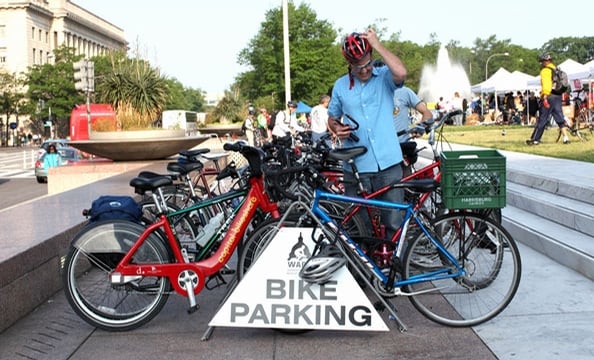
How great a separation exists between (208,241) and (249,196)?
416mm

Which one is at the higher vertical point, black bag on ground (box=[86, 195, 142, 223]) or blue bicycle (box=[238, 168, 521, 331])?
black bag on ground (box=[86, 195, 142, 223])

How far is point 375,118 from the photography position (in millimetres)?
5996

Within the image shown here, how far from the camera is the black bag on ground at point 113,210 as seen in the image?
5.73 m

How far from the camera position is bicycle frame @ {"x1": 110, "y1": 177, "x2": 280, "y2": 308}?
5582 millimetres

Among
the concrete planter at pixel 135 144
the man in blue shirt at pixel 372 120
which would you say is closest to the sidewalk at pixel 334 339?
the man in blue shirt at pixel 372 120

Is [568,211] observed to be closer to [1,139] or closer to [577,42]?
[1,139]

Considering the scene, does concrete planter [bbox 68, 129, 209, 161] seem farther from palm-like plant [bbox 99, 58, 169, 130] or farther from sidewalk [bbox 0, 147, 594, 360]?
sidewalk [bbox 0, 147, 594, 360]

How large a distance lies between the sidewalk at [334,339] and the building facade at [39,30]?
8805 cm

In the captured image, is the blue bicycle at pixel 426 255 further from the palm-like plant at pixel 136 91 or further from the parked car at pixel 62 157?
the parked car at pixel 62 157

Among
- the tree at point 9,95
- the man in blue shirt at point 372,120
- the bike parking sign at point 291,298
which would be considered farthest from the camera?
the tree at point 9,95

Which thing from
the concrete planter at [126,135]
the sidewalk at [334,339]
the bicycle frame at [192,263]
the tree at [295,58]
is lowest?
the sidewalk at [334,339]

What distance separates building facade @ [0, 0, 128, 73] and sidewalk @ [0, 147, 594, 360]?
88.0 metres

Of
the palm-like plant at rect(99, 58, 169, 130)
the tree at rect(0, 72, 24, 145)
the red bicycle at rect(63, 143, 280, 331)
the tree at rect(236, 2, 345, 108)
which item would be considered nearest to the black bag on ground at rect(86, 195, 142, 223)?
the red bicycle at rect(63, 143, 280, 331)

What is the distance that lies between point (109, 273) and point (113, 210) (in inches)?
16.8
